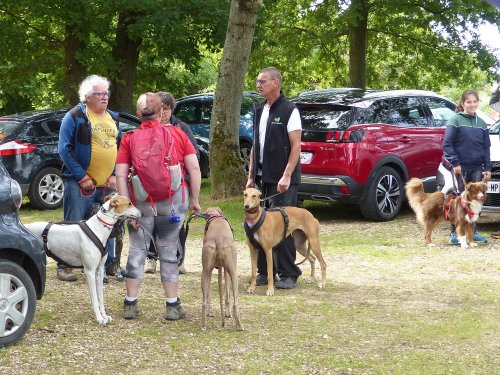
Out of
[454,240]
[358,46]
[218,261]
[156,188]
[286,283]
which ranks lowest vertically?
[286,283]

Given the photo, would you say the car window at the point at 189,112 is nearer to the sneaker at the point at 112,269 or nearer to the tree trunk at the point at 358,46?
the tree trunk at the point at 358,46

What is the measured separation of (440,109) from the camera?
581 inches

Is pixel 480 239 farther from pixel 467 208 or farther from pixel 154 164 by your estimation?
pixel 154 164

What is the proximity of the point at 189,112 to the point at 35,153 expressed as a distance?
5.29 m

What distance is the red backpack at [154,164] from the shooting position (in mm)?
6859

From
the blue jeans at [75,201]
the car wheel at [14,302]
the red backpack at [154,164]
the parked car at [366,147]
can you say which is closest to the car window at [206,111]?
the parked car at [366,147]

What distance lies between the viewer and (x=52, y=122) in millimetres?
15219

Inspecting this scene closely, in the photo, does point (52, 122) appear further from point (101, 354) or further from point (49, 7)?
point (101, 354)

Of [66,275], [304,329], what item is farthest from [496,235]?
[66,275]

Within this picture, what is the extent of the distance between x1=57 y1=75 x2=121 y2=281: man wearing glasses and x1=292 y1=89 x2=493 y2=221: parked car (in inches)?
193

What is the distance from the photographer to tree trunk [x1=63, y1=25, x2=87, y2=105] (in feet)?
73.5

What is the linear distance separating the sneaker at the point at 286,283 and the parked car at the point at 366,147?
4.23m

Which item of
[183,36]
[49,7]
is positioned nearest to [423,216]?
[183,36]

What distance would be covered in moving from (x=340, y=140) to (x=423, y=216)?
1.86 m
